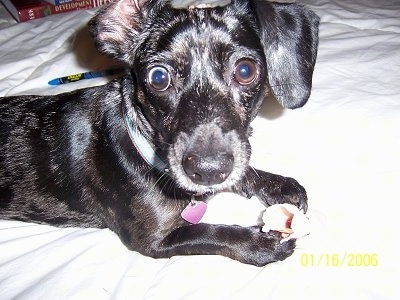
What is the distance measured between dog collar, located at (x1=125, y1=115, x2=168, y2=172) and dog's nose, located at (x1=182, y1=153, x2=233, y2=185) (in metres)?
0.39

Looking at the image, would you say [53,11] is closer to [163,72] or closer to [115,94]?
[115,94]

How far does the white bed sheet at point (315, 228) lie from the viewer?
6.98 feet

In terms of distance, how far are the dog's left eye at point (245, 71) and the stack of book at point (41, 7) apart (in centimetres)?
276

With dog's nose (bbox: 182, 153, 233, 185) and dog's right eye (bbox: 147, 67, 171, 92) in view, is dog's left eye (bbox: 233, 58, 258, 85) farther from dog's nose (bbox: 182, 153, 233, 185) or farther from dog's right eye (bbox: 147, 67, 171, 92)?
dog's nose (bbox: 182, 153, 233, 185)

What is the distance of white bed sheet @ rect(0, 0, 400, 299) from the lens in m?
2.13

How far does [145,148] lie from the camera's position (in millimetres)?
2379

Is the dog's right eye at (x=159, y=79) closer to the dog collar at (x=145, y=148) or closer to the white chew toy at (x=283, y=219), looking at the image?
the dog collar at (x=145, y=148)

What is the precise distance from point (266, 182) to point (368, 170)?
1.94 feet

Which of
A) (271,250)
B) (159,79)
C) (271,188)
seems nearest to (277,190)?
(271,188)

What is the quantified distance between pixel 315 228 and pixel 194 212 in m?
0.65

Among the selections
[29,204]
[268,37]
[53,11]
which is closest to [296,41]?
[268,37]

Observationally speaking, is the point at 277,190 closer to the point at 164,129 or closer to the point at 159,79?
the point at 164,129
